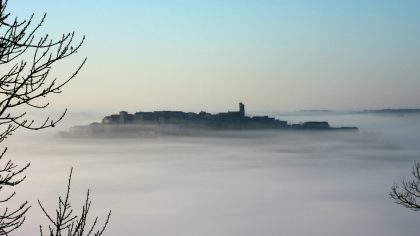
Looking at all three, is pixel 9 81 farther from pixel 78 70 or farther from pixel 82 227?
pixel 82 227

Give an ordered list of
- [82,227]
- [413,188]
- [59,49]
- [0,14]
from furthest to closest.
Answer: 1. [413,188]
2. [82,227]
3. [59,49]
4. [0,14]

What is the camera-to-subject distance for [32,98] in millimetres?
5926

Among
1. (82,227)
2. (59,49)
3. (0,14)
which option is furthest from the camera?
(82,227)

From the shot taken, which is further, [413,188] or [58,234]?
[413,188]

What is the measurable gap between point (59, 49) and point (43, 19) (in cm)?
37

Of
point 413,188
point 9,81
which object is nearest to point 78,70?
point 9,81

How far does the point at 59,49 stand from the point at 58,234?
2173 millimetres

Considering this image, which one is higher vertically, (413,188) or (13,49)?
(13,49)

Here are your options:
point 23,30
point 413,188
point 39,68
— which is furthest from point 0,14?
point 413,188

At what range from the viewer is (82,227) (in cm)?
657

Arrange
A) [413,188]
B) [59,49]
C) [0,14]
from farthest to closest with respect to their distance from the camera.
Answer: [413,188] → [59,49] → [0,14]

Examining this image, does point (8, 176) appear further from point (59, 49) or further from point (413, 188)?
point (413, 188)

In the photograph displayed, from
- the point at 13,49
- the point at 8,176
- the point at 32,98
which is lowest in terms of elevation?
the point at 8,176

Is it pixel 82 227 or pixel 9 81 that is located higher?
pixel 9 81
